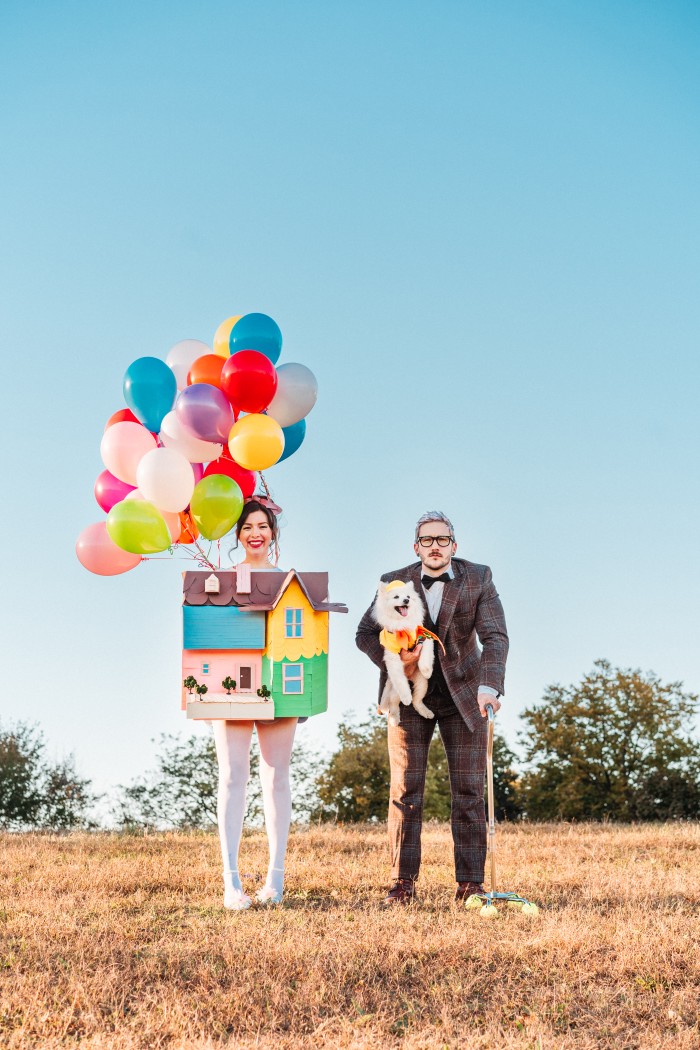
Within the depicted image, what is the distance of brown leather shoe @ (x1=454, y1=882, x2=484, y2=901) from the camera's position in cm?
494

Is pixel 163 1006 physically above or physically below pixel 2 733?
below

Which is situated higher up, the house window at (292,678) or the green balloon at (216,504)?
the green balloon at (216,504)

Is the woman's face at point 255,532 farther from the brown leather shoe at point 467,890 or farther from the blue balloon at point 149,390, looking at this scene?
the brown leather shoe at point 467,890

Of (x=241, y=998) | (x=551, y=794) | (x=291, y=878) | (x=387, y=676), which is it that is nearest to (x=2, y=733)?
(x=551, y=794)

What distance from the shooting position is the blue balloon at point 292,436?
598cm

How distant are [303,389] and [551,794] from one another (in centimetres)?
1209

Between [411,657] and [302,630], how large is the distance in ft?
2.13

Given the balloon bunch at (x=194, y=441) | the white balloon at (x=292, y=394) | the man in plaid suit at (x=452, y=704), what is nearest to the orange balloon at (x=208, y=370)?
the balloon bunch at (x=194, y=441)

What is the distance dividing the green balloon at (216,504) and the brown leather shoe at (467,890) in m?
2.40

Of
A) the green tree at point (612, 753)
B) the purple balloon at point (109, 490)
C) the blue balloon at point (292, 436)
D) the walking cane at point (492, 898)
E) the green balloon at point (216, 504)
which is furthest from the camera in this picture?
the green tree at point (612, 753)

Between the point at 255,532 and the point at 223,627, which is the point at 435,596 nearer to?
the point at 255,532

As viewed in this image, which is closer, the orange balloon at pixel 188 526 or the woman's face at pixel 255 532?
the woman's face at pixel 255 532

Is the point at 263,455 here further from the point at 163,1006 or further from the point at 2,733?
the point at 2,733

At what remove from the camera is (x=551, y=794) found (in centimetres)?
1584
